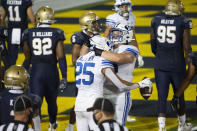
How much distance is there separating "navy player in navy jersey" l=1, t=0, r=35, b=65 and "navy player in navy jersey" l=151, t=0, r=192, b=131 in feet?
12.9

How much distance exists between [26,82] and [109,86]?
49.0 inches

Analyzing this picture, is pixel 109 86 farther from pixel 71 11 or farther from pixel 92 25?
pixel 71 11

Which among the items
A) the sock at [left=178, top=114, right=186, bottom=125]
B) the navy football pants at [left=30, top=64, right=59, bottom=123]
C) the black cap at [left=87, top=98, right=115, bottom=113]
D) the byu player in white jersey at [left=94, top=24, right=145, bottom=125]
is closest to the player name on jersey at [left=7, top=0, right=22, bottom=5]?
the navy football pants at [left=30, top=64, right=59, bottom=123]

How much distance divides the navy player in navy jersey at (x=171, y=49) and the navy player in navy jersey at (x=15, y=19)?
12.9 ft

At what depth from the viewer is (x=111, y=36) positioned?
848 cm

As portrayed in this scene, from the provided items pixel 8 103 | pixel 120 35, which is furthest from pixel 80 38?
pixel 8 103

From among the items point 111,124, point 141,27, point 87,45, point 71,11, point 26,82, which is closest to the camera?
point 111,124

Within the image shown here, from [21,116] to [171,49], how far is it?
12.5 feet

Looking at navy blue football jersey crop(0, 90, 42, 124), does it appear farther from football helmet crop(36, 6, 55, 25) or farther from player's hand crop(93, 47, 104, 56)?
football helmet crop(36, 6, 55, 25)

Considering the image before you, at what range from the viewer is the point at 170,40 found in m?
9.78

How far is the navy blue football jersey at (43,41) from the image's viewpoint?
370 inches

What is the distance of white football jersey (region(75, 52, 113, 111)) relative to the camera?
7898 mm

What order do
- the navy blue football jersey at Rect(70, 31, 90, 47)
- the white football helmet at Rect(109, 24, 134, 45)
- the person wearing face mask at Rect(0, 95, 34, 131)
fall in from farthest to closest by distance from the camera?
the navy blue football jersey at Rect(70, 31, 90, 47), the white football helmet at Rect(109, 24, 134, 45), the person wearing face mask at Rect(0, 95, 34, 131)

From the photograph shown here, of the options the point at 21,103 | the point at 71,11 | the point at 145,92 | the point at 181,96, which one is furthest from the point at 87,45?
the point at 71,11
